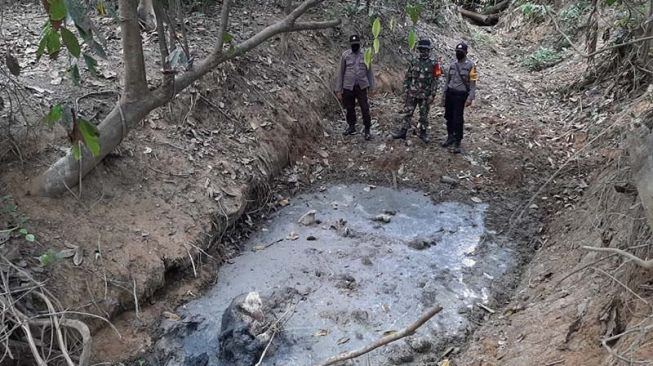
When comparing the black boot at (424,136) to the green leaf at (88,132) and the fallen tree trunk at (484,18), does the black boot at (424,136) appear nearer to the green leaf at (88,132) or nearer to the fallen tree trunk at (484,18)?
the green leaf at (88,132)

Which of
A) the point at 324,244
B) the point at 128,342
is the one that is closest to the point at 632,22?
the point at 324,244

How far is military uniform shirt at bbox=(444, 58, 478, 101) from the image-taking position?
23.6ft

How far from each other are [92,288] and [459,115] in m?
5.15

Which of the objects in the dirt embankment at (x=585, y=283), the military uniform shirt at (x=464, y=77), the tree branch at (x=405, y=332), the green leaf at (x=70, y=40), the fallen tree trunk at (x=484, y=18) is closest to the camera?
the tree branch at (x=405, y=332)

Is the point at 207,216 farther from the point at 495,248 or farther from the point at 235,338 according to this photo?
the point at 495,248

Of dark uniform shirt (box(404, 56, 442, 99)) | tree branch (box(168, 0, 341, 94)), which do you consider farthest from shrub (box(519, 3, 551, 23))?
tree branch (box(168, 0, 341, 94))

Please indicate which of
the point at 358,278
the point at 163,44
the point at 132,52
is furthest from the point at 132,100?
the point at 358,278

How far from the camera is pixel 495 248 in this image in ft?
19.1

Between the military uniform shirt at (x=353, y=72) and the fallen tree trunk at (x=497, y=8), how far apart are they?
11104mm

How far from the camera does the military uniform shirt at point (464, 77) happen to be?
718 cm

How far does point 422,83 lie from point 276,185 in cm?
253

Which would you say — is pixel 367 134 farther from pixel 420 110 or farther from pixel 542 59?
pixel 542 59

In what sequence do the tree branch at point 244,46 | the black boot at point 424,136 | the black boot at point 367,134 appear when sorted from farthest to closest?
the black boot at point 367,134 < the black boot at point 424,136 < the tree branch at point 244,46

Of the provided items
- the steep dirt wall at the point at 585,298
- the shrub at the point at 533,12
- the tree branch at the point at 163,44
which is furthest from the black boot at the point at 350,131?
the shrub at the point at 533,12
